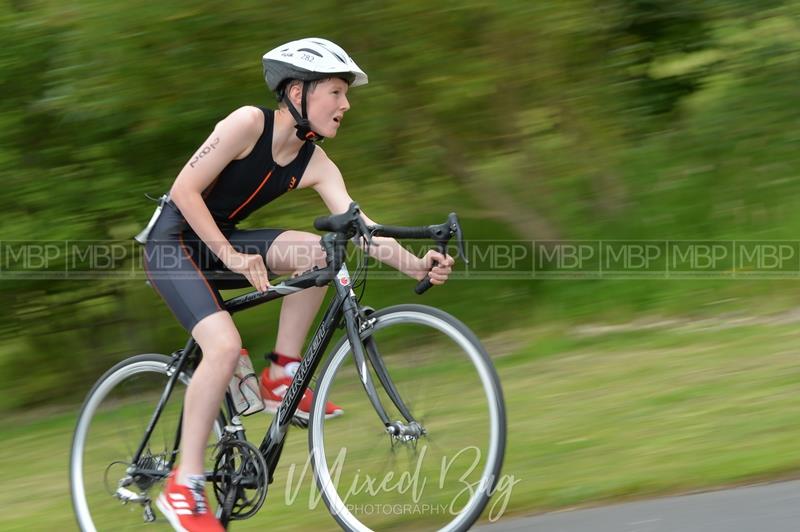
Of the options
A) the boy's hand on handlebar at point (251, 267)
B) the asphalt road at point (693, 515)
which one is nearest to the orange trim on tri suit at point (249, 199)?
the boy's hand on handlebar at point (251, 267)

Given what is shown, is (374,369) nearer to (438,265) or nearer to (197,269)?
(438,265)

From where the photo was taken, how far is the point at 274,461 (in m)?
4.39

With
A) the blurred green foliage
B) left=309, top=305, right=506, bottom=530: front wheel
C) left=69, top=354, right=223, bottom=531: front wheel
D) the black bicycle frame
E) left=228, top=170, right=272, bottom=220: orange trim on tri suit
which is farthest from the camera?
the blurred green foliage

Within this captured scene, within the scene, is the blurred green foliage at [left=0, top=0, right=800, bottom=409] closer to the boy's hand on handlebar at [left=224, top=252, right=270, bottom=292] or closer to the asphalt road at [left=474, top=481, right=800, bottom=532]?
the boy's hand on handlebar at [left=224, top=252, right=270, bottom=292]

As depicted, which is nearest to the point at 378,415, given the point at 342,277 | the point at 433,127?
the point at 342,277

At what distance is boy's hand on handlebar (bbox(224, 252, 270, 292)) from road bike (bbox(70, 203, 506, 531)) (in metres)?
0.07

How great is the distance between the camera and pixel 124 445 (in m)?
4.86

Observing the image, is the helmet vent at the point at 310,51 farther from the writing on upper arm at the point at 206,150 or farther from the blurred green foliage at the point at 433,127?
the blurred green foliage at the point at 433,127

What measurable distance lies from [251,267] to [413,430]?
2.95 ft

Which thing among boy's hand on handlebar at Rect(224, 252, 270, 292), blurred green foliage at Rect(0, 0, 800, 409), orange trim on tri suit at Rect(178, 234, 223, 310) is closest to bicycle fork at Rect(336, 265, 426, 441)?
boy's hand on handlebar at Rect(224, 252, 270, 292)

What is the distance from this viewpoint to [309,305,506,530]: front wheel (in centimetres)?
396

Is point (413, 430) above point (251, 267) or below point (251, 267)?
below

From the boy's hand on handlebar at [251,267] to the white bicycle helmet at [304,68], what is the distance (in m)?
0.55

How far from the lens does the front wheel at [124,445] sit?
471 centimetres
